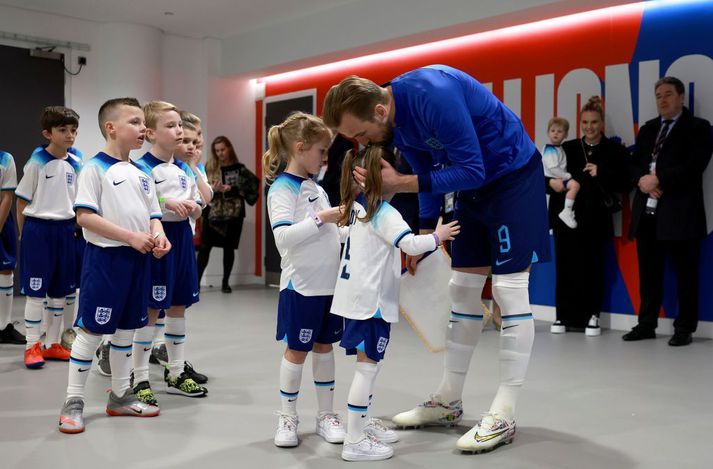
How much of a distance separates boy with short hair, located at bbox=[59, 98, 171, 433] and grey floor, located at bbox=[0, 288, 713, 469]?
252mm

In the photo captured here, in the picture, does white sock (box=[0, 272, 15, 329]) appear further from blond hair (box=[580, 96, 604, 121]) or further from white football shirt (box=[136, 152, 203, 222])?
blond hair (box=[580, 96, 604, 121])

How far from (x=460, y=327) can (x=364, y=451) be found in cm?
68

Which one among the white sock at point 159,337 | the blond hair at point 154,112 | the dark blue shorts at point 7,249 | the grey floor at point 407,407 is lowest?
the grey floor at point 407,407

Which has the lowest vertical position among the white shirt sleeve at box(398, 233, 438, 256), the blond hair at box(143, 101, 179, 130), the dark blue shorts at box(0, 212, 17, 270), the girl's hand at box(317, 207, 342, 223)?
the dark blue shorts at box(0, 212, 17, 270)

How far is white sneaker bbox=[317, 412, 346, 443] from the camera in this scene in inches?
109

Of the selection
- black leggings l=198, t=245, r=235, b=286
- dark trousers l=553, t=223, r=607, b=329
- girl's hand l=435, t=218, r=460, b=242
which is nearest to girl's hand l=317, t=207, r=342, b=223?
girl's hand l=435, t=218, r=460, b=242

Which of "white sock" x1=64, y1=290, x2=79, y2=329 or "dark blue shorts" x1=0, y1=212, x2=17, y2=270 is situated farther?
"dark blue shorts" x1=0, y1=212, x2=17, y2=270

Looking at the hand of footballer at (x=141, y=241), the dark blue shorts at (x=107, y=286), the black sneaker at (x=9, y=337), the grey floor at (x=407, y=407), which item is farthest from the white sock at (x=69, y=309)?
the hand of footballer at (x=141, y=241)

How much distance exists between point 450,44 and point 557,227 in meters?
2.26

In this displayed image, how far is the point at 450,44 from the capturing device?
7000 millimetres

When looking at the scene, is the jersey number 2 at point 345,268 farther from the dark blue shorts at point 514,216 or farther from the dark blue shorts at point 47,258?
the dark blue shorts at point 47,258

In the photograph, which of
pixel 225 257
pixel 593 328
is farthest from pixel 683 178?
pixel 225 257

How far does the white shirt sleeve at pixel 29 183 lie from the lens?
4.43 m

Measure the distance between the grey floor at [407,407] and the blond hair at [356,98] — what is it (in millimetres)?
1247
